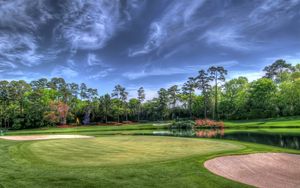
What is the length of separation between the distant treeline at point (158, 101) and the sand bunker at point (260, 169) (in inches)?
2142

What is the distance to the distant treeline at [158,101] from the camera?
203 feet

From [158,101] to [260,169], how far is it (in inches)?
3180

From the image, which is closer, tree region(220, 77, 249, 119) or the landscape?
the landscape

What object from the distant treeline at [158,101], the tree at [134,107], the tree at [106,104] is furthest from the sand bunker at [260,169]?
the tree at [134,107]

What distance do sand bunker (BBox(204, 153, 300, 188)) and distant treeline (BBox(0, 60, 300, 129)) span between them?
54410 mm

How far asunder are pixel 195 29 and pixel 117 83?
5995 centimetres

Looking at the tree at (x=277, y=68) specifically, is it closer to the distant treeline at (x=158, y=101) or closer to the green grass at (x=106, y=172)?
the distant treeline at (x=158, y=101)

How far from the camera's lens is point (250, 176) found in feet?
28.1

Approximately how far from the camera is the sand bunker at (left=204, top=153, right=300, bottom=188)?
793 centimetres

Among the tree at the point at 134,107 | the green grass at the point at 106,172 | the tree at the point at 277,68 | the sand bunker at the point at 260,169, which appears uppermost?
the tree at the point at 277,68

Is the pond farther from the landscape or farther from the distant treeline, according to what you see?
the distant treeline

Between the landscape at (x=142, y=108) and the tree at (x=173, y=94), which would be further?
the tree at (x=173, y=94)

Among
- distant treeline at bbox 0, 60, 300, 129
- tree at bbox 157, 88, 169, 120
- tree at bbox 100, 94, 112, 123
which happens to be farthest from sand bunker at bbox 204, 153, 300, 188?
tree at bbox 157, 88, 169, 120

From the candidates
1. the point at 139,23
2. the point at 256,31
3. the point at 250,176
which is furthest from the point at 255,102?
the point at 250,176
